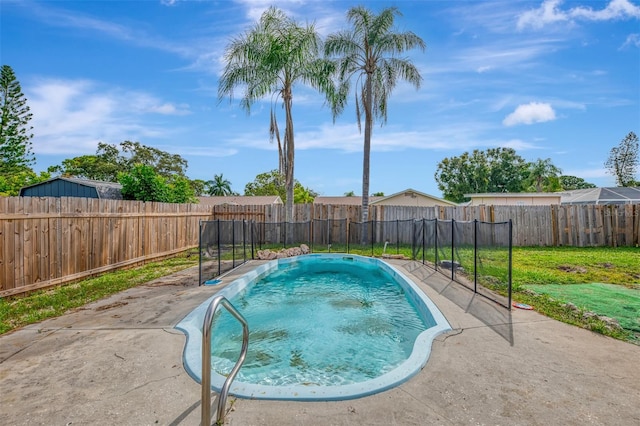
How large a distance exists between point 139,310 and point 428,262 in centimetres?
682

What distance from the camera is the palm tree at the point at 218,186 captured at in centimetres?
4628

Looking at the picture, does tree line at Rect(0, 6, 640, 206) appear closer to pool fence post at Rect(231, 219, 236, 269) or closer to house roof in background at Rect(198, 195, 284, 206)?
pool fence post at Rect(231, 219, 236, 269)

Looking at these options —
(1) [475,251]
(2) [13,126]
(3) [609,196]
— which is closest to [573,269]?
(1) [475,251]

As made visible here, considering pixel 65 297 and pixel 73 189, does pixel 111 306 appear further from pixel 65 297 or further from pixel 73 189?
pixel 73 189

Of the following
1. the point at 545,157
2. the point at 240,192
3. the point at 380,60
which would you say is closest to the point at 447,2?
the point at 380,60

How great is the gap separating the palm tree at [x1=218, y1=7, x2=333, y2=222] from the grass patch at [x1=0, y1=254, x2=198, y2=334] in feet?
21.7

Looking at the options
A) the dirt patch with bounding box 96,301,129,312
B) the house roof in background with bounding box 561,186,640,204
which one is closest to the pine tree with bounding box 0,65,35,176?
the dirt patch with bounding box 96,301,129,312

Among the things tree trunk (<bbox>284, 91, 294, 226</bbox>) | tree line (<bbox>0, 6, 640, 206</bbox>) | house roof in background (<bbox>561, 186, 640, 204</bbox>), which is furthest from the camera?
house roof in background (<bbox>561, 186, 640, 204</bbox>)

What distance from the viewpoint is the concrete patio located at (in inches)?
82.5

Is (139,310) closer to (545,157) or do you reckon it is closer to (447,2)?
(447,2)

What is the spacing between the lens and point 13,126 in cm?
1270

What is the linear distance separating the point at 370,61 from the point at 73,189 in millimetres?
13796

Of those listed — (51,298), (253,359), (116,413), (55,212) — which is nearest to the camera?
(116,413)

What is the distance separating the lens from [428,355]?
2.99m
